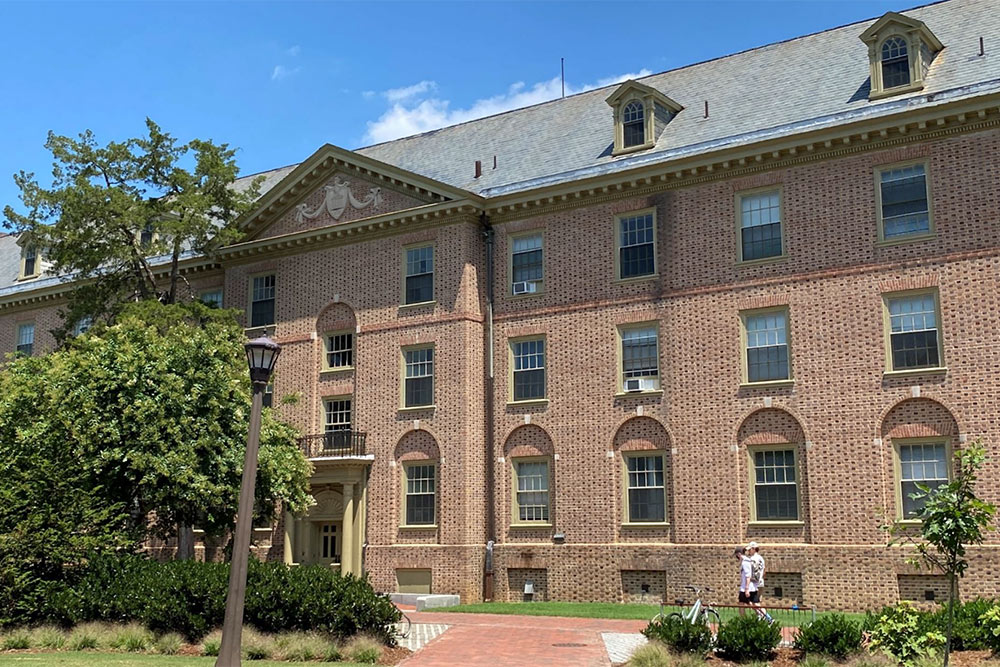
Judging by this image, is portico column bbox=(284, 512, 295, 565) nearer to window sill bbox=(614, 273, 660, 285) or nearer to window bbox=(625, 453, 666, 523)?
window bbox=(625, 453, 666, 523)

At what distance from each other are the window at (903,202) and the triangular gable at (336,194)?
1164cm

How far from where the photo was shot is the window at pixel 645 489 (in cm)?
2827

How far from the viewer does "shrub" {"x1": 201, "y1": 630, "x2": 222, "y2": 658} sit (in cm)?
1938

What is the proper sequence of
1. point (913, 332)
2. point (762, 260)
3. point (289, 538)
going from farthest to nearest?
point (289, 538) → point (762, 260) → point (913, 332)

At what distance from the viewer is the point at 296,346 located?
34969 mm

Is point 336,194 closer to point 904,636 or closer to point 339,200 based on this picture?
point 339,200

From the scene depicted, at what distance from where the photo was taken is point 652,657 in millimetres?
17000

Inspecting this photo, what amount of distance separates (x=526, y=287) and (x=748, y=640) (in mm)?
15643

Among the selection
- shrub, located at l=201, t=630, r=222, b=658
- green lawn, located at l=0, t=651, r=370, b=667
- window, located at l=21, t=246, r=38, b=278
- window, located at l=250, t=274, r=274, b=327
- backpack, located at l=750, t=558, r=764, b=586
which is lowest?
green lawn, located at l=0, t=651, r=370, b=667

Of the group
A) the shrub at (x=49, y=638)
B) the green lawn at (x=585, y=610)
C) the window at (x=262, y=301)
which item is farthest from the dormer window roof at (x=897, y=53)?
the shrub at (x=49, y=638)

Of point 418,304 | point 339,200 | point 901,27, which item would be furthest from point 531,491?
point 901,27

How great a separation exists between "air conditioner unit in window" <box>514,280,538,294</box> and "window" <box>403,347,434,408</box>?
3.03m

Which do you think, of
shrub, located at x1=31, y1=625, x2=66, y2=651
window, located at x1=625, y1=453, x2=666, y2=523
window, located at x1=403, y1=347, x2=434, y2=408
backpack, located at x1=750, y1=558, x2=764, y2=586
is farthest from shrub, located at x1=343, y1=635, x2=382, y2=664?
window, located at x1=403, y1=347, x2=434, y2=408

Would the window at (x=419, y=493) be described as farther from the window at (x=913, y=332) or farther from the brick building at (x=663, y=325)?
the window at (x=913, y=332)
